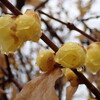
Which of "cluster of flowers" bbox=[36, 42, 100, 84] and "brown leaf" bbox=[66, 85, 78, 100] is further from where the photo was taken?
"brown leaf" bbox=[66, 85, 78, 100]

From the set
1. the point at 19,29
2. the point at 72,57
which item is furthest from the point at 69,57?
the point at 19,29

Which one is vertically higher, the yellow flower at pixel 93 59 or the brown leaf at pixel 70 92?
the yellow flower at pixel 93 59

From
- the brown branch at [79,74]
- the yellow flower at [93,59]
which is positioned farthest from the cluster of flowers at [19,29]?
the yellow flower at [93,59]

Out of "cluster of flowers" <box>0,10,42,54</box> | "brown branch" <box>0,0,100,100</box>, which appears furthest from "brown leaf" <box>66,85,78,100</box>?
"cluster of flowers" <box>0,10,42,54</box>

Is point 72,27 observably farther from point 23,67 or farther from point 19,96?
point 23,67

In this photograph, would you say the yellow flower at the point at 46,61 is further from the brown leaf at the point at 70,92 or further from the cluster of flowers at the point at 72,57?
the brown leaf at the point at 70,92

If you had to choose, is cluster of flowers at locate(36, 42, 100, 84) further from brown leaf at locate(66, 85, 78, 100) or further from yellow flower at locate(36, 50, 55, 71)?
brown leaf at locate(66, 85, 78, 100)
